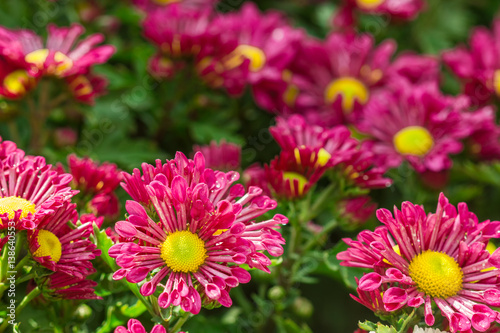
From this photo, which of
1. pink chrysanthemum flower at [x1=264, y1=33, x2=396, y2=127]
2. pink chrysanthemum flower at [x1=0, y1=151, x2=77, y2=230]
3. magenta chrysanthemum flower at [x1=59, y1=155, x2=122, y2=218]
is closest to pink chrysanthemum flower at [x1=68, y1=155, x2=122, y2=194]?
magenta chrysanthemum flower at [x1=59, y1=155, x2=122, y2=218]

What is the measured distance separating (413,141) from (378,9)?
21.9 inches

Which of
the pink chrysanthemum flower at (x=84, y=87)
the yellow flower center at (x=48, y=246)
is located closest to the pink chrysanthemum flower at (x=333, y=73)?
the pink chrysanthemum flower at (x=84, y=87)

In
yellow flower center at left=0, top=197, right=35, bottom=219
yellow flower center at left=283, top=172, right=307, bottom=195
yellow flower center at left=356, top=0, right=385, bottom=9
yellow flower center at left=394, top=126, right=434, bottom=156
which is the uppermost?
yellow flower center at left=0, top=197, right=35, bottom=219

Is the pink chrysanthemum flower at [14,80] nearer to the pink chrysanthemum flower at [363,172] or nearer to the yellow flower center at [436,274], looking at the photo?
the pink chrysanthemum flower at [363,172]

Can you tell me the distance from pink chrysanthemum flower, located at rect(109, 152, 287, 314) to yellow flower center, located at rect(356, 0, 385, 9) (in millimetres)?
1131

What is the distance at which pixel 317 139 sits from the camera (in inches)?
40.3

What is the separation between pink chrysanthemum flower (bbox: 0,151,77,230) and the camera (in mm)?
732

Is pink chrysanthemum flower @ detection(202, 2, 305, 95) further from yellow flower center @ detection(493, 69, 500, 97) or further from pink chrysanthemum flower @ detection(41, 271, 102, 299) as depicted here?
pink chrysanthemum flower @ detection(41, 271, 102, 299)

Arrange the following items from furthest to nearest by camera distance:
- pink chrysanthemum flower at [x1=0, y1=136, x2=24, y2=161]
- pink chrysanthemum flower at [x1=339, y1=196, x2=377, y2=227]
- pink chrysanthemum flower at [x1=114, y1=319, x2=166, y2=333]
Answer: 1. pink chrysanthemum flower at [x1=339, y1=196, x2=377, y2=227]
2. pink chrysanthemum flower at [x1=0, y1=136, x2=24, y2=161]
3. pink chrysanthemum flower at [x1=114, y1=319, x2=166, y2=333]

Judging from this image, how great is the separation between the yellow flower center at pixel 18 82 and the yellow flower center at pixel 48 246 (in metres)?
0.49

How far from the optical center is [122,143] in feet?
4.50

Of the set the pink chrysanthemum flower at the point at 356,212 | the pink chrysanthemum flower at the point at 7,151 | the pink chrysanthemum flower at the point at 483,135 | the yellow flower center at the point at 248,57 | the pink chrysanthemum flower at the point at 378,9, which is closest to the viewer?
the pink chrysanthemum flower at the point at 7,151

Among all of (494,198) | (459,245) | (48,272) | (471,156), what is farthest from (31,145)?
(494,198)

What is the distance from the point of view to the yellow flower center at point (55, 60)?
1151 mm
